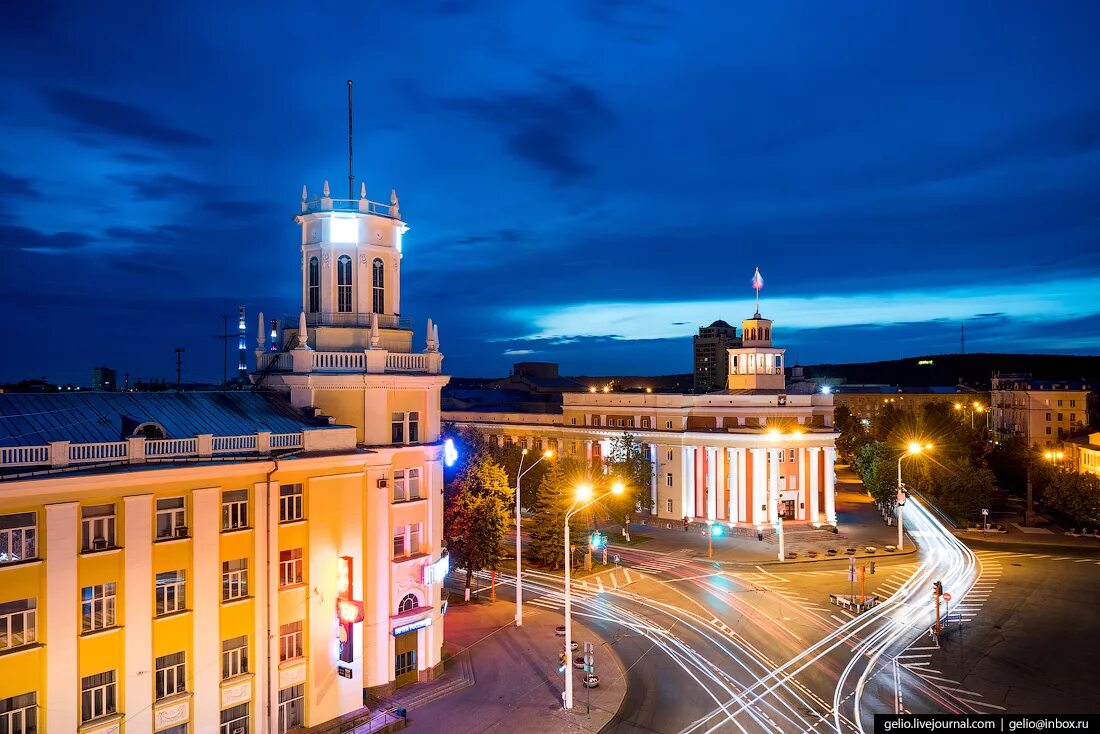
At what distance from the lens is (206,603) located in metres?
27.6

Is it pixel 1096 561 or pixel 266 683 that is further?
pixel 1096 561

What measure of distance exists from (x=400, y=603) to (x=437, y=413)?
9.26 meters

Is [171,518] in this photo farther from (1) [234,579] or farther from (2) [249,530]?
(1) [234,579]

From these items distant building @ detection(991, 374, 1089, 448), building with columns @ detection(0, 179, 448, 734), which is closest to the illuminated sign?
building with columns @ detection(0, 179, 448, 734)

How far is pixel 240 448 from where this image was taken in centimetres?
2925

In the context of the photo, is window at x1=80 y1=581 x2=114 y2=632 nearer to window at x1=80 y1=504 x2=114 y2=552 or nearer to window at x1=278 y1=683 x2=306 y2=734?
window at x1=80 y1=504 x2=114 y2=552

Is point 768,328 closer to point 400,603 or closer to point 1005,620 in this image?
point 1005,620

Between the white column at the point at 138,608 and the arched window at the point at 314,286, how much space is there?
13.6 m

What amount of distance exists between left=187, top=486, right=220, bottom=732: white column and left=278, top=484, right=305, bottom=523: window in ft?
9.29

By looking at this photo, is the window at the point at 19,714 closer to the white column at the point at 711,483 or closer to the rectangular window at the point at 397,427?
the rectangular window at the point at 397,427

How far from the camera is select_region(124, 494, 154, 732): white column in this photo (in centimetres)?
2558

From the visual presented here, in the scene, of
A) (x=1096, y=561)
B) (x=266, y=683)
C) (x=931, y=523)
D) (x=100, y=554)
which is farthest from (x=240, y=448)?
(x=931, y=523)

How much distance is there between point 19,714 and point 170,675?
4.50 meters

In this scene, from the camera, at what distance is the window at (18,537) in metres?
23.4
